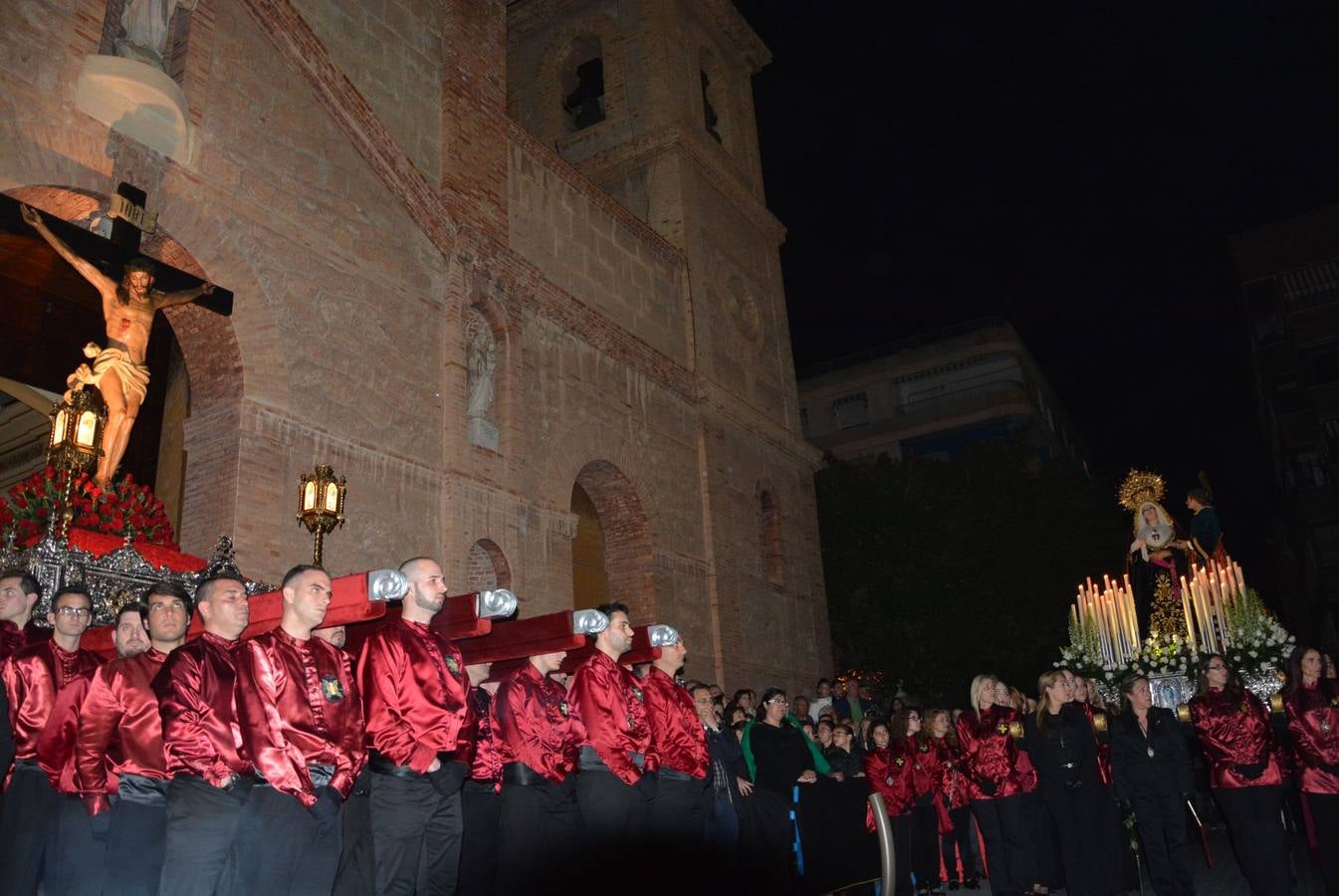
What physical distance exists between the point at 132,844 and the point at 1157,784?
714 centimetres

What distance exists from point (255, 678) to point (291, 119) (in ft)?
30.1

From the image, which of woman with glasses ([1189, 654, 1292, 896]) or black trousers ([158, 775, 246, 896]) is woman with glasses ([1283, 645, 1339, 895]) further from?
black trousers ([158, 775, 246, 896])

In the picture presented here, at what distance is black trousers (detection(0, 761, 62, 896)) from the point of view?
5148 millimetres

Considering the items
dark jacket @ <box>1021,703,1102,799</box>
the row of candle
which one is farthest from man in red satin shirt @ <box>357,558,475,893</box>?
the row of candle

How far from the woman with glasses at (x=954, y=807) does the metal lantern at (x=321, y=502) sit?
5997 millimetres

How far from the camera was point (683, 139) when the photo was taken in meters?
19.9

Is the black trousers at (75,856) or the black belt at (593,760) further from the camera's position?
the black belt at (593,760)

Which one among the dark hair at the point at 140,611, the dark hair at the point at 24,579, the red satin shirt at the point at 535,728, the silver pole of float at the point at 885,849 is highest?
the dark hair at the point at 24,579

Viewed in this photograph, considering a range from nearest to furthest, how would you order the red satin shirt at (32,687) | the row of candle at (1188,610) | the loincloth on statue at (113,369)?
the red satin shirt at (32,687) < the loincloth on statue at (113,369) < the row of candle at (1188,610)

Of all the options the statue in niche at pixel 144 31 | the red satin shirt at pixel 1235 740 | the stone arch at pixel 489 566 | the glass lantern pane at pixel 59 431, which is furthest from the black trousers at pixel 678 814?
the statue in niche at pixel 144 31

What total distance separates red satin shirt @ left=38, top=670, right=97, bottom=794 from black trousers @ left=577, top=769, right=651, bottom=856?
9.84ft

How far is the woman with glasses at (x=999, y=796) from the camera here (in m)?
8.66

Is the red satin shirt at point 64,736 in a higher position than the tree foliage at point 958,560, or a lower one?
lower

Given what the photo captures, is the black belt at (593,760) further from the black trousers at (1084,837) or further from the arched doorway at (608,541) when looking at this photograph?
the arched doorway at (608,541)
